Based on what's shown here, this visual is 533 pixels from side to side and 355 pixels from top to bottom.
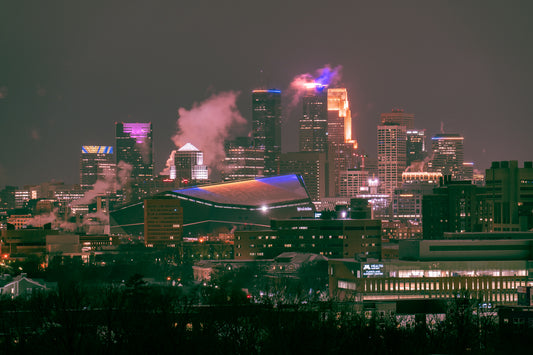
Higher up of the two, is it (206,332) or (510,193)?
(510,193)

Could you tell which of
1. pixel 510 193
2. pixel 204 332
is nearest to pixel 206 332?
pixel 204 332

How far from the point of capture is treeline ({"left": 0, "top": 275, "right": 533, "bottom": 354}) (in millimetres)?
47562

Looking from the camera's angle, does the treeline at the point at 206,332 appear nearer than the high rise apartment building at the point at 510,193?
Yes

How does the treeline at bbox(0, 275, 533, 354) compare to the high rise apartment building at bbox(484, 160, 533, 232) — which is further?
the high rise apartment building at bbox(484, 160, 533, 232)

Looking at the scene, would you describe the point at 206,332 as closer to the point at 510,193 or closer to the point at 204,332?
the point at 204,332

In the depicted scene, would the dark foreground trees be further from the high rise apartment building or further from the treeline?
the high rise apartment building

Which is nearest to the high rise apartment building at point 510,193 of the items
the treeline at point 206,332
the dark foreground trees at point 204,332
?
the treeline at point 206,332

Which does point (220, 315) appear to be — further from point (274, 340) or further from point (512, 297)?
point (512, 297)

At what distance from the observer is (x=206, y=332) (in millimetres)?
52000

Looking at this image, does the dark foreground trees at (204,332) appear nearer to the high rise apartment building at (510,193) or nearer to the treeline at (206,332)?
the treeline at (206,332)

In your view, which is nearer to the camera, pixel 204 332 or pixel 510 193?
pixel 204 332

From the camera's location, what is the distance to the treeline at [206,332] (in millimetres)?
47562

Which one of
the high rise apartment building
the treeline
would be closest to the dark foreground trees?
the treeline

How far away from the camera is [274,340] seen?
49594 mm
